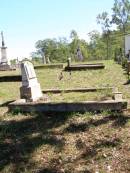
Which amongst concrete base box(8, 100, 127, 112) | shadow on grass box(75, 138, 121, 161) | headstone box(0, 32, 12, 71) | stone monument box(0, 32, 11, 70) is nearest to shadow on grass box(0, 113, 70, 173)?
concrete base box(8, 100, 127, 112)

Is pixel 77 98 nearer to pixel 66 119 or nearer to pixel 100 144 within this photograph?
pixel 66 119

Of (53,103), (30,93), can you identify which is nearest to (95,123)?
(53,103)

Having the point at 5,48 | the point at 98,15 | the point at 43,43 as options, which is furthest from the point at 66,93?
the point at 43,43

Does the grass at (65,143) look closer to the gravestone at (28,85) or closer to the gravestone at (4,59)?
the gravestone at (28,85)

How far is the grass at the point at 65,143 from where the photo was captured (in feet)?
15.8

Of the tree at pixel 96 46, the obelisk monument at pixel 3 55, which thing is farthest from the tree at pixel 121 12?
the obelisk monument at pixel 3 55

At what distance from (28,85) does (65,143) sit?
10.5 feet

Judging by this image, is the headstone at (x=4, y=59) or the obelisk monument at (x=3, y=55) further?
the obelisk monument at (x=3, y=55)

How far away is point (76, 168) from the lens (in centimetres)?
472

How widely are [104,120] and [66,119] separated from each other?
31.2 inches

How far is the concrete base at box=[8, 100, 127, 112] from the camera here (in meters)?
6.97

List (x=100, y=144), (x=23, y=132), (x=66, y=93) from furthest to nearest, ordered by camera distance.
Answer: (x=66, y=93) → (x=23, y=132) → (x=100, y=144)

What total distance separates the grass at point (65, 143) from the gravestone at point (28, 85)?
99cm

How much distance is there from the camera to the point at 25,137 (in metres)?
5.93
